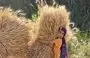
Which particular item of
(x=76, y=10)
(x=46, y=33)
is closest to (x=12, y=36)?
(x=46, y=33)

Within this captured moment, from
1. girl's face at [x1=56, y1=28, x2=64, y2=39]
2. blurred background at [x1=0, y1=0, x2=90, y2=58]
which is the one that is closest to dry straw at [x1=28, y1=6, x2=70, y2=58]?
girl's face at [x1=56, y1=28, x2=64, y2=39]

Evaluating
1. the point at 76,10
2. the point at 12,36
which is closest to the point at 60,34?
the point at 12,36

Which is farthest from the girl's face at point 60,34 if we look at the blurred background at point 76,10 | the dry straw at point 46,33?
the blurred background at point 76,10

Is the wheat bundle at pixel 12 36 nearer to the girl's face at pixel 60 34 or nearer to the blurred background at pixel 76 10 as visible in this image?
the girl's face at pixel 60 34

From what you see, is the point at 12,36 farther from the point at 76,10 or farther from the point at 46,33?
the point at 76,10

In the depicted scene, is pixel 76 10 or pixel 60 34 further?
pixel 76 10

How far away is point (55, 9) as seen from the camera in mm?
1533

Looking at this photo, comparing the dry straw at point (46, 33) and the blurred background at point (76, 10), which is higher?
the dry straw at point (46, 33)

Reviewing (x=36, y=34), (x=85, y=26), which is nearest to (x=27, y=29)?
(x=36, y=34)

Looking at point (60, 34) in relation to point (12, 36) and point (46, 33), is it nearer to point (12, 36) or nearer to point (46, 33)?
point (46, 33)

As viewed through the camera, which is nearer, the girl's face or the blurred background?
the girl's face

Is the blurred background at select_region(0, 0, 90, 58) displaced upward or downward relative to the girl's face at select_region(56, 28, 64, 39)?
downward

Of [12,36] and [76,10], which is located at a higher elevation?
[12,36]

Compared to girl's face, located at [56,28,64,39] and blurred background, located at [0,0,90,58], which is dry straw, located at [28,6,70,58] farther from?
blurred background, located at [0,0,90,58]
